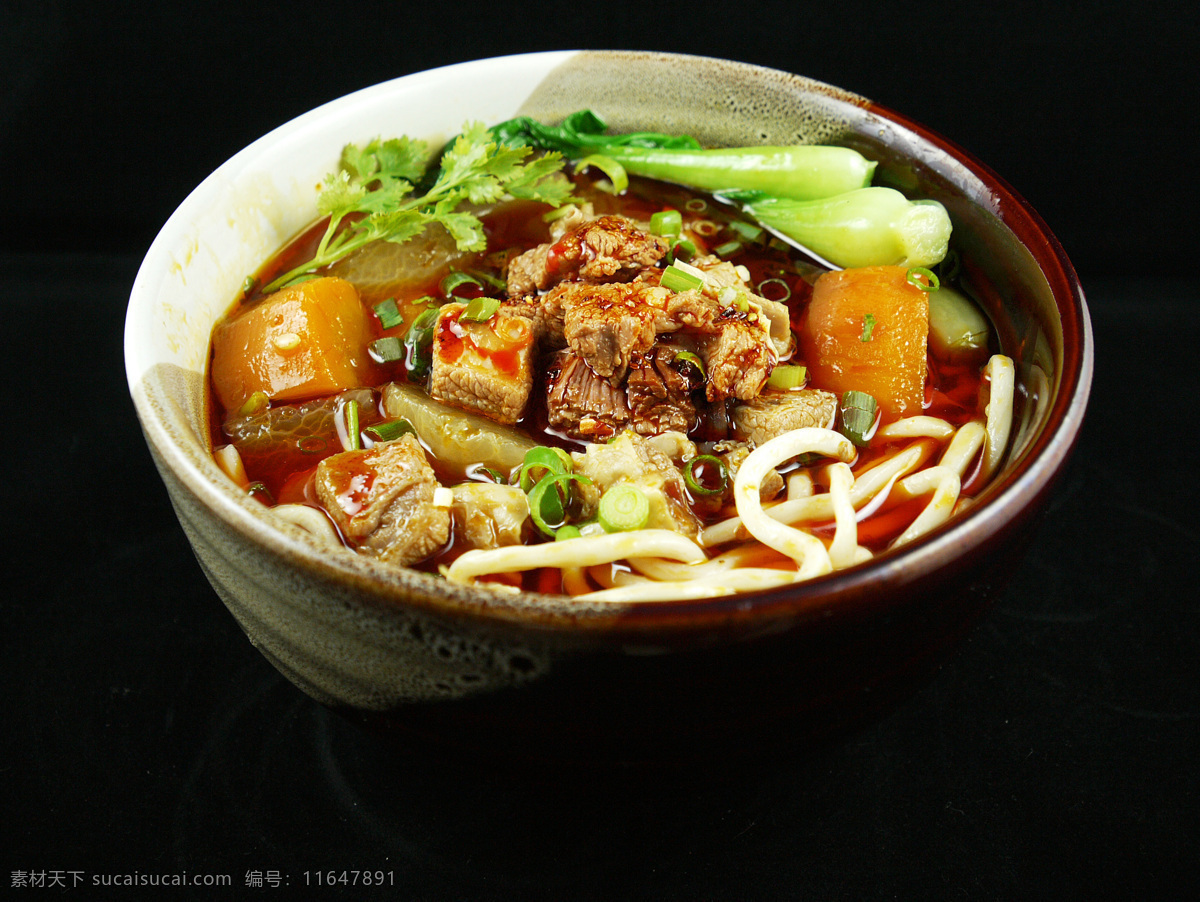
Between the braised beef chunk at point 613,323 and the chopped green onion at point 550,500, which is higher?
the braised beef chunk at point 613,323

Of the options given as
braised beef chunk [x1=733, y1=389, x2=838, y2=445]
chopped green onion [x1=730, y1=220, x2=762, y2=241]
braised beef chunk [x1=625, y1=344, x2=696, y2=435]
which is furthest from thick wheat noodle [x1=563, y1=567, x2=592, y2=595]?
chopped green onion [x1=730, y1=220, x2=762, y2=241]

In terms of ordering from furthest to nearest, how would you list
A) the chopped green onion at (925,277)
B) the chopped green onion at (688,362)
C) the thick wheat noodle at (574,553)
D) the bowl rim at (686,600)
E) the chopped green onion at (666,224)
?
the chopped green onion at (666,224)
the chopped green onion at (925,277)
the chopped green onion at (688,362)
the thick wheat noodle at (574,553)
the bowl rim at (686,600)

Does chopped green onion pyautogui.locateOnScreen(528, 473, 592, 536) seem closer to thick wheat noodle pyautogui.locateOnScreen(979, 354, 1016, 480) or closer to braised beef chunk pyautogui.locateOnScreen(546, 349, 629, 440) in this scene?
braised beef chunk pyautogui.locateOnScreen(546, 349, 629, 440)

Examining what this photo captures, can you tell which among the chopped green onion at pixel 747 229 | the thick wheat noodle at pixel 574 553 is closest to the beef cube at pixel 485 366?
the thick wheat noodle at pixel 574 553

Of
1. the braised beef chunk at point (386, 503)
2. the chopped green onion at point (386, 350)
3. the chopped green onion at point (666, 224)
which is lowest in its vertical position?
the braised beef chunk at point (386, 503)

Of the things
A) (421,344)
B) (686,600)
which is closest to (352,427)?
(421,344)

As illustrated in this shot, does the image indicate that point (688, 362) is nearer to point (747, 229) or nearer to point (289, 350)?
point (747, 229)

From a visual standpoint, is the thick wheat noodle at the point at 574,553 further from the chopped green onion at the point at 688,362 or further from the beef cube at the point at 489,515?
the chopped green onion at the point at 688,362
